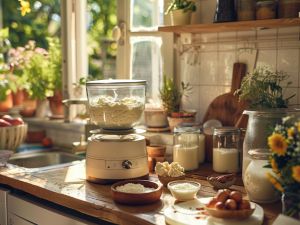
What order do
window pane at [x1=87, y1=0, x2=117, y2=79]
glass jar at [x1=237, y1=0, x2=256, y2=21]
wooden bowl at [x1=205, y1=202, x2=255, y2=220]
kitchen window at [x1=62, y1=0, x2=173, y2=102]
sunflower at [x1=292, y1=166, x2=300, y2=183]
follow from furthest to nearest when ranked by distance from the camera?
window pane at [x1=87, y1=0, x2=117, y2=79]
kitchen window at [x1=62, y1=0, x2=173, y2=102]
glass jar at [x1=237, y1=0, x2=256, y2=21]
wooden bowl at [x1=205, y1=202, x2=255, y2=220]
sunflower at [x1=292, y1=166, x2=300, y2=183]

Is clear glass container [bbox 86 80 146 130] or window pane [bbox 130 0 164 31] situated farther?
window pane [bbox 130 0 164 31]

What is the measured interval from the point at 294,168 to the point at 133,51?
4.75ft

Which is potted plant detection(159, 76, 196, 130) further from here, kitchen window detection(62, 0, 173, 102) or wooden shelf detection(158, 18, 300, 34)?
wooden shelf detection(158, 18, 300, 34)

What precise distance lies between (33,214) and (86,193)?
0.27 metres

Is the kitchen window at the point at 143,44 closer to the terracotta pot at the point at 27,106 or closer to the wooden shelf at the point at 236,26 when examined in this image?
the wooden shelf at the point at 236,26

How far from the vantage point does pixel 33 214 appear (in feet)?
5.83

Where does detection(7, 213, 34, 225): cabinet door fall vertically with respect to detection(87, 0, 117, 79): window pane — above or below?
below

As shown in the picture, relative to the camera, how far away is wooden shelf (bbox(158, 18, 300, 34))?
5.71ft

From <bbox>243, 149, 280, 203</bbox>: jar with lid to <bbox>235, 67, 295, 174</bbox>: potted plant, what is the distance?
132mm

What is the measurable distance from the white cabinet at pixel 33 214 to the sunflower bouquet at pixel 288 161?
0.66 m

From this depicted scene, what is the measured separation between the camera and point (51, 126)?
9.11 feet

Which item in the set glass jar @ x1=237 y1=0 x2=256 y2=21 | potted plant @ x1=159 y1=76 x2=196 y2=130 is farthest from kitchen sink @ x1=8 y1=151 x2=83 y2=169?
glass jar @ x1=237 y1=0 x2=256 y2=21

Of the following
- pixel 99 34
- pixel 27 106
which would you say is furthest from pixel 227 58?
pixel 99 34

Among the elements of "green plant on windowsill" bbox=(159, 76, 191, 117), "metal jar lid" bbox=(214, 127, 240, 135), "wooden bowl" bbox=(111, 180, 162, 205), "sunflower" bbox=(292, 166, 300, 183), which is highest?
"green plant on windowsill" bbox=(159, 76, 191, 117)
